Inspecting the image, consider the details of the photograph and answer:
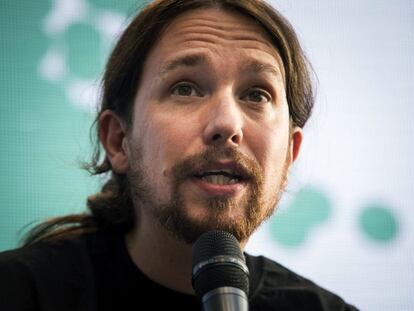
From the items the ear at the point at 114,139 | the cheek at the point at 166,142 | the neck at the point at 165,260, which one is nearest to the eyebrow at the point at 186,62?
the cheek at the point at 166,142

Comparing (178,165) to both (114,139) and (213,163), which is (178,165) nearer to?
(213,163)

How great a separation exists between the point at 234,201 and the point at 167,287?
0.34 metres

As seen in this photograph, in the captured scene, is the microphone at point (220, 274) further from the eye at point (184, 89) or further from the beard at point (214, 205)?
the eye at point (184, 89)

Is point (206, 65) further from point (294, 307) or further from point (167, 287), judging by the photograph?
point (294, 307)

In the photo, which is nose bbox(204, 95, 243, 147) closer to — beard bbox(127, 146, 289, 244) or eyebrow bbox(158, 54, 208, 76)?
beard bbox(127, 146, 289, 244)

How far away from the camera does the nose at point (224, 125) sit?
51.3 inches

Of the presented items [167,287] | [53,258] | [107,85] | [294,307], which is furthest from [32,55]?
[294,307]

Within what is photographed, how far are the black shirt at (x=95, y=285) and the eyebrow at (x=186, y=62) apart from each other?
1.67ft

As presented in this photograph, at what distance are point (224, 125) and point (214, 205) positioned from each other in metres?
0.18

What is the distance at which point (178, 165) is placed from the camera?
134cm

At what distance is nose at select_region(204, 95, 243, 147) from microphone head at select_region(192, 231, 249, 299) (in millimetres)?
313

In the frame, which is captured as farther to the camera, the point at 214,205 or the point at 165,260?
the point at 165,260

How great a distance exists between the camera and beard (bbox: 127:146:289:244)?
50.8 inches

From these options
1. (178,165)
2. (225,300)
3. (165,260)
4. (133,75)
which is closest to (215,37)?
(133,75)
